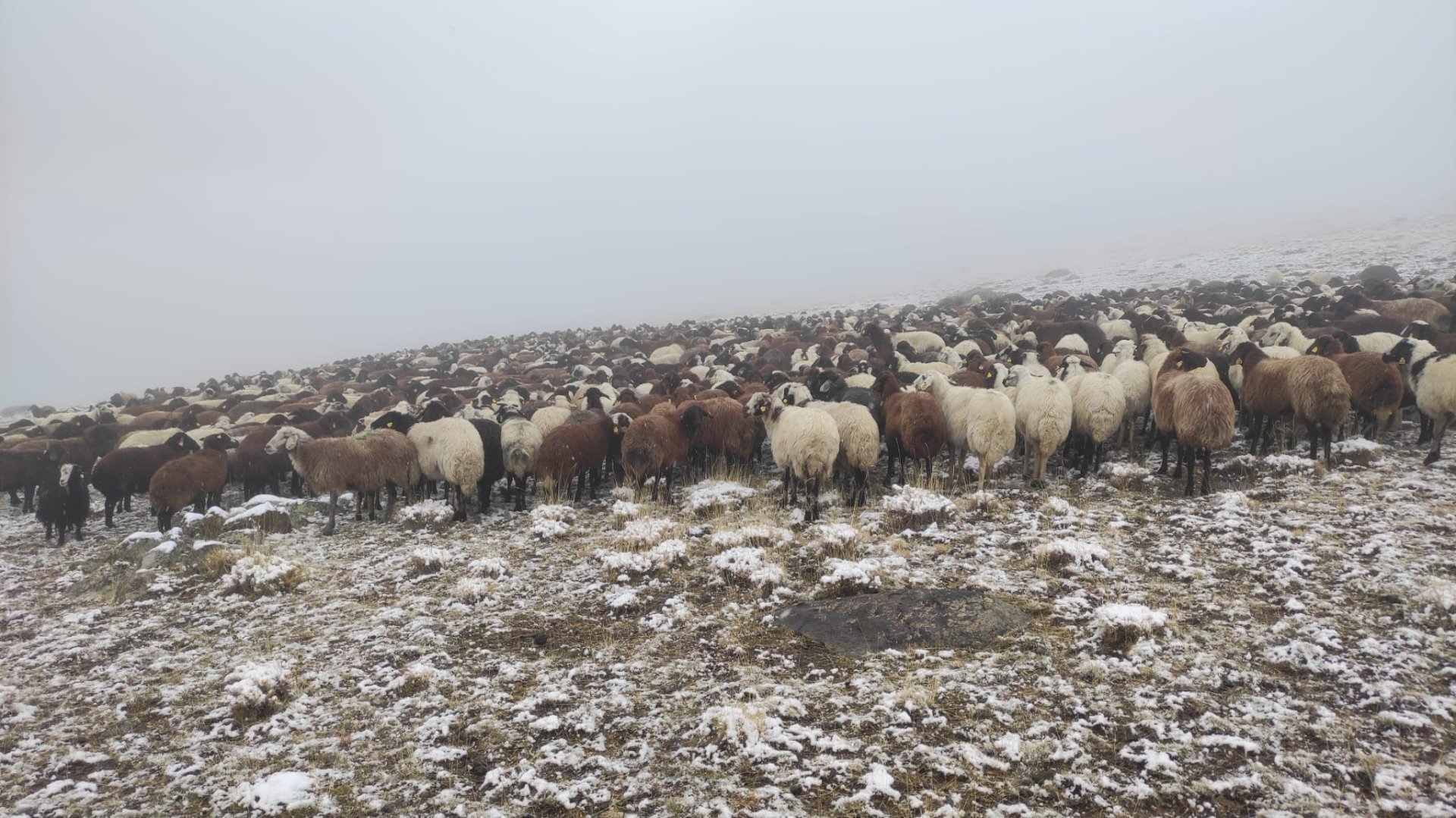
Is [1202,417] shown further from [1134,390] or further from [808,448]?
[808,448]

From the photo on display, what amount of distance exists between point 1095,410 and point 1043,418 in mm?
932

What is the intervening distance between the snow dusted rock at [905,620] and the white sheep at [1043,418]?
4.72 meters

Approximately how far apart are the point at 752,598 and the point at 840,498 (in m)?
3.89

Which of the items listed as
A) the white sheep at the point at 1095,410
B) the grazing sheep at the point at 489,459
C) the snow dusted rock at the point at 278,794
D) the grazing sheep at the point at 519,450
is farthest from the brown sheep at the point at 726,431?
Answer: the snow dusted rock at the point at 278,794

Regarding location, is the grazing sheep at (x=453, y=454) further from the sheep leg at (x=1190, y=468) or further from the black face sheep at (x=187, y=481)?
the sheep leg at (x=1190, y=468)

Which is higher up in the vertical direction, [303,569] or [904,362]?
[904,362]

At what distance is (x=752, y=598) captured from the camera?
7.49 m

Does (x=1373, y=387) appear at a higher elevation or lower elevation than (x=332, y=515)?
higher

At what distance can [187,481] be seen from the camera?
456 inches

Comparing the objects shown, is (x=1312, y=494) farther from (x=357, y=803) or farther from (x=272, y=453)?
(x=272, y=453)

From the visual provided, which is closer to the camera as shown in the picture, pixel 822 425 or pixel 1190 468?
pixel 1190 468

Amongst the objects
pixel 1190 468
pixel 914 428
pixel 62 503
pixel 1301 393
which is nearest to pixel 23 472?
pixel 62 503

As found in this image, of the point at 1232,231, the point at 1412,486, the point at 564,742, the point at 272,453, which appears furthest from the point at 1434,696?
the point at 1232,231

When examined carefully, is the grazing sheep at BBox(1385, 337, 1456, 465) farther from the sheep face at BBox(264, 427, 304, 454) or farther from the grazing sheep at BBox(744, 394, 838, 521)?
the sheep face at BBox(264, 427, 304, 454)
